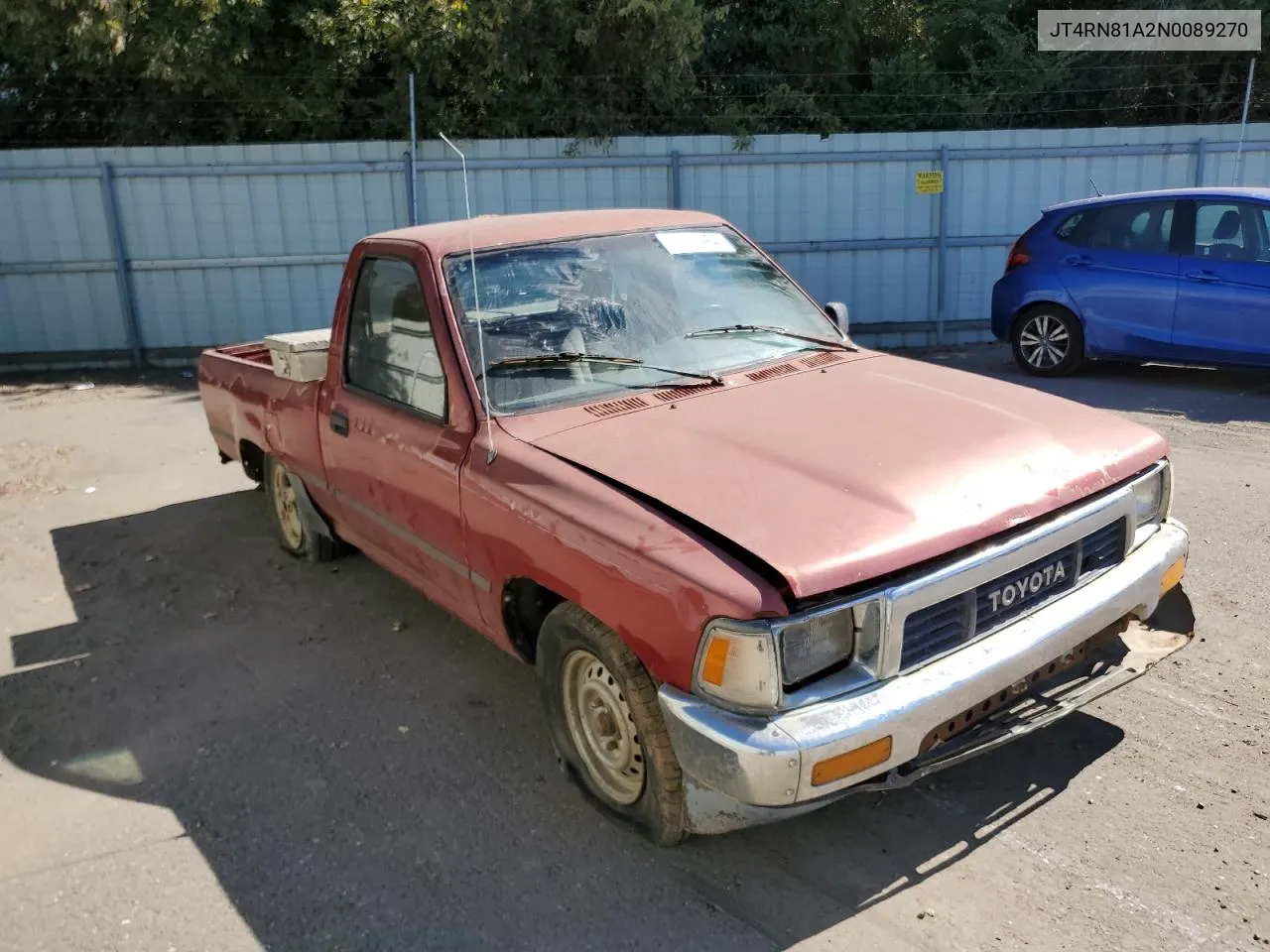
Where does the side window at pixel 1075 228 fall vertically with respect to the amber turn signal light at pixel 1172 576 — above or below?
above

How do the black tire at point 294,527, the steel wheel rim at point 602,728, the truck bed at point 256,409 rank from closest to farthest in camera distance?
1. the steel wheel rim at point 602,728
2. the truck bed at point 256,409
3. the black tire at point 294,527

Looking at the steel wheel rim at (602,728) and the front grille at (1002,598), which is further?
the steel wheel rim at (602,728)

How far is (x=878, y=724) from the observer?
107 inches

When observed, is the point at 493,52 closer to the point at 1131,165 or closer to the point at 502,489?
the point at 1131,165

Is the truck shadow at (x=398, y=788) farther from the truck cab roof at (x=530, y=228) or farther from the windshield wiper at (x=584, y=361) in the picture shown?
the truck cab roof at (x=530, y=228)

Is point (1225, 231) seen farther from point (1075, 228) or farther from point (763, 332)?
point (763, 332)

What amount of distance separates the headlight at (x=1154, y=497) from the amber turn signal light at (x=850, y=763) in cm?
142

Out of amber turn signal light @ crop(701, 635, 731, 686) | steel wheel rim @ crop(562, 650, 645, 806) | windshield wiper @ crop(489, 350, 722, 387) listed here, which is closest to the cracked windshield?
windshield wiper @ crop(489, 350, 722, 387)

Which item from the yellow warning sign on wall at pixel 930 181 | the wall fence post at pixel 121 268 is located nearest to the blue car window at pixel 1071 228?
the yellow warning sign on wall at pixel 930 181

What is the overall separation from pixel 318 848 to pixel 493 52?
11.0 metres

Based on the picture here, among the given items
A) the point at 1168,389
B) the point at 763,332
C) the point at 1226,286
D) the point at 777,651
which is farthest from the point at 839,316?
the point at 1168,389

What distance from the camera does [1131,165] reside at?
40.3 ft

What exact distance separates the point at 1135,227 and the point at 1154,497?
6208 mm

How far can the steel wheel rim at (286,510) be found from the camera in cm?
582
